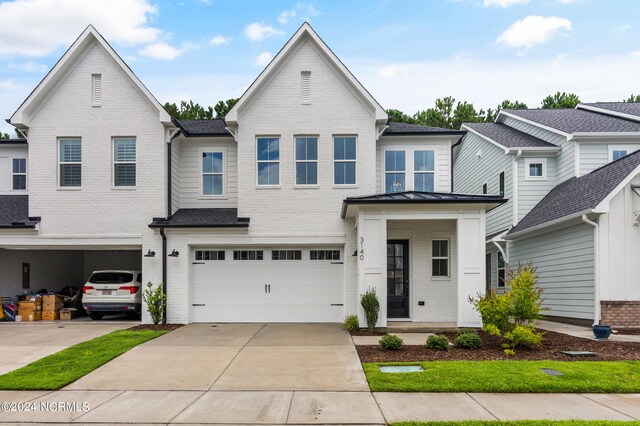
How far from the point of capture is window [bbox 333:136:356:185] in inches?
611

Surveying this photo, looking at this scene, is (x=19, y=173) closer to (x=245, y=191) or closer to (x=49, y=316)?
(x=49, y=316)

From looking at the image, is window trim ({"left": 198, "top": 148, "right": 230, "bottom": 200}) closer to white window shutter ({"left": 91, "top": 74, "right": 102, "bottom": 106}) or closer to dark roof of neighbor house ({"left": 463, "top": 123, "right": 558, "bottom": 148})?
white window shutter ({"left": 91, "top": 74, "right": 102, "bottom": 106})

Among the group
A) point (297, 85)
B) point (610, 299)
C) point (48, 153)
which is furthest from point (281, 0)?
point (610, 299)

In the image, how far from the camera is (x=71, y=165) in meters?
15.5

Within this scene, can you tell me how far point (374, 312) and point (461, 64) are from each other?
21.4 metres

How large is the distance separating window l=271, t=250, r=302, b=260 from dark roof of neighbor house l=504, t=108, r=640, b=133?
35.2ft

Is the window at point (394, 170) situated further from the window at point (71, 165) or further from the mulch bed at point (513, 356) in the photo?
the window at point (71, 165)

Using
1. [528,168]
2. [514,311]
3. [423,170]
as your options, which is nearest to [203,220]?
[423,170]

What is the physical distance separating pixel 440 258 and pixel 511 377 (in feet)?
23.9

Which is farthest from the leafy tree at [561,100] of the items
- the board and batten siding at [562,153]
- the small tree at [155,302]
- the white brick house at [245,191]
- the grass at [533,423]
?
the grass at [533,423]

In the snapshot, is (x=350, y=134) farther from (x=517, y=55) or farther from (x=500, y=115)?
(x=517, y=55)

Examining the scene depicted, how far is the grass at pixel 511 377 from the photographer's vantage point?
7.49 metres

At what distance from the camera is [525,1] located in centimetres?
1794

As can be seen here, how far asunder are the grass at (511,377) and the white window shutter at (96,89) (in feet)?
38.7
